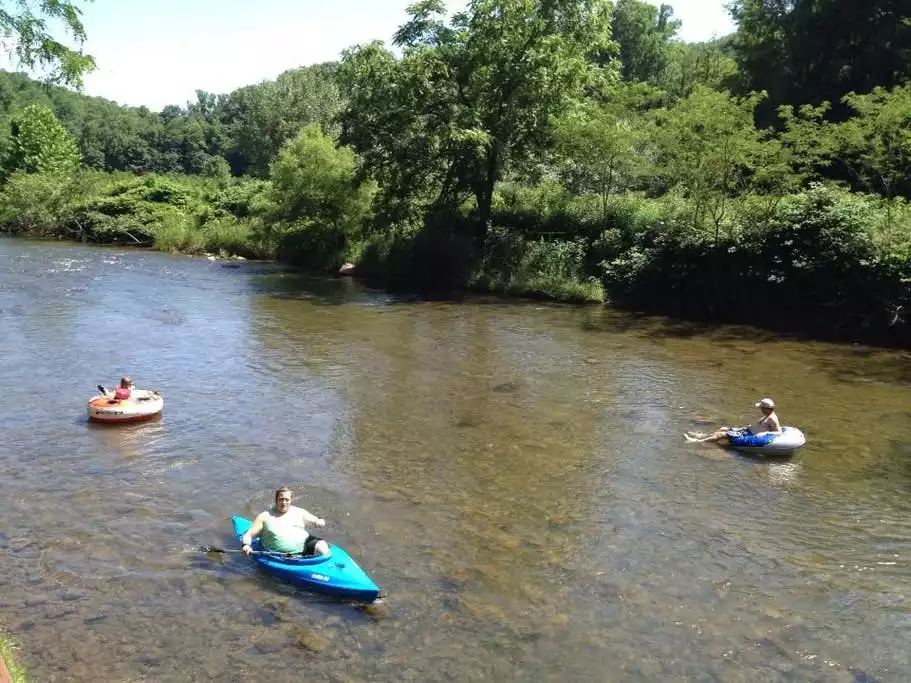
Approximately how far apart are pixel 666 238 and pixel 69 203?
42.0 meters

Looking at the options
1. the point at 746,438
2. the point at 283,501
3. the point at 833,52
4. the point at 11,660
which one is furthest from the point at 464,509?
the point at 833,52

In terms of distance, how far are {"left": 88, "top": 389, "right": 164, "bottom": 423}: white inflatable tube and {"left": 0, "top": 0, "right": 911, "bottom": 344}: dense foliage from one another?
7403 mm

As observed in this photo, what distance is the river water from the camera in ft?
26.9

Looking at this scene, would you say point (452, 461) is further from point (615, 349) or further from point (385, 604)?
point (615, 349)

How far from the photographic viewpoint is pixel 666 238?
92.0 feet

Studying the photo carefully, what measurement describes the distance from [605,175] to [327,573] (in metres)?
25.9

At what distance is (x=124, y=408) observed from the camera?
1476 centimetres

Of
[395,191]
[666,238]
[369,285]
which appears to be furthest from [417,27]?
[666,238]

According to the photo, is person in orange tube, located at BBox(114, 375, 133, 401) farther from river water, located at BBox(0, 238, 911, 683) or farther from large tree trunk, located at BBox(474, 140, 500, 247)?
large tree trunk, located at BBox(474, 140, 500, 247)

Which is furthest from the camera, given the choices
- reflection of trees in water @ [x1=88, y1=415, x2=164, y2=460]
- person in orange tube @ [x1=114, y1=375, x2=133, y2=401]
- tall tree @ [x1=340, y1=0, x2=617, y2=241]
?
tall tree @ [x1=340, y1=0, x2=617, y2=241]

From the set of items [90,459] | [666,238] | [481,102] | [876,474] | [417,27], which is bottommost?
[90,459]

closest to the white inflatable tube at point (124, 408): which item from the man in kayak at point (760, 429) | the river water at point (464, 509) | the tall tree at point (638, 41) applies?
the river water at point (464, 509)

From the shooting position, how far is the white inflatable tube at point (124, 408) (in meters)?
14.7

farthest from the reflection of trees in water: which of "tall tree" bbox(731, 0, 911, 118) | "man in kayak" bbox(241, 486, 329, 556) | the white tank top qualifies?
"tall tree" bbox(731, 0, 911, 118)
